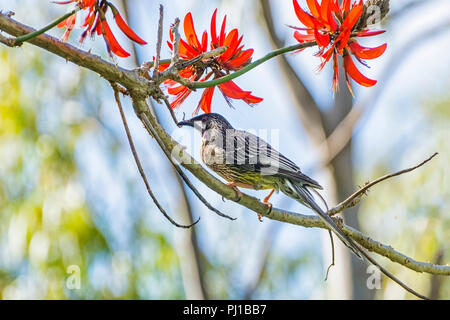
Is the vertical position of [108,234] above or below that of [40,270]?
above

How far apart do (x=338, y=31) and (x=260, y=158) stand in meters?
1.30

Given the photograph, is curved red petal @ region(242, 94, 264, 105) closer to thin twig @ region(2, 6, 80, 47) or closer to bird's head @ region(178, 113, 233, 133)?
thin twig @ region(2, 6, 80, 47)

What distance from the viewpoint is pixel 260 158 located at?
2592 mm

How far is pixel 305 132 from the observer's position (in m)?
5.79

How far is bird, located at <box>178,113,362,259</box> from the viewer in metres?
2.39

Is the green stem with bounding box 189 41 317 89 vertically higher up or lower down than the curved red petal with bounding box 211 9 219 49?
lower down

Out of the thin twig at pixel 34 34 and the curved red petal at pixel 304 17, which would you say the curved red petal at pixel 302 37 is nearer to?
the curved red petal at pixel 304 17

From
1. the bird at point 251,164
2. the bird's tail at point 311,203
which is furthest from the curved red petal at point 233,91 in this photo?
the bird at point 251,164

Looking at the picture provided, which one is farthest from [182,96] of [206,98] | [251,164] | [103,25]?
[251,164]

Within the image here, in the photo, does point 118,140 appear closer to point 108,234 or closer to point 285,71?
point 108,234

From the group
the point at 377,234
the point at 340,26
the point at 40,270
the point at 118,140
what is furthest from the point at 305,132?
the point at 340,26

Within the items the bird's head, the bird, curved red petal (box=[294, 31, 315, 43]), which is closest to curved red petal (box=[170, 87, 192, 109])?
curved red petal (box=[294, 31, 315, 43])

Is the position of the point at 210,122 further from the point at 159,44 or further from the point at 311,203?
the point at 159,44

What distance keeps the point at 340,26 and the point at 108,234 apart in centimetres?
399
